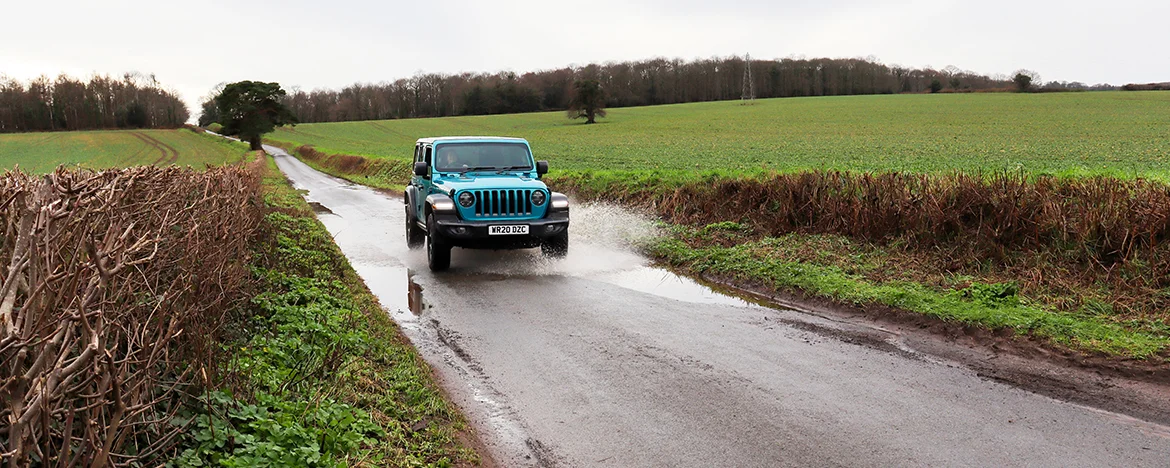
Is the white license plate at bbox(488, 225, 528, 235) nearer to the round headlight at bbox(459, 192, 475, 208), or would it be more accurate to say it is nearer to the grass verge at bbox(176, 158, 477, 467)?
the round headlight at bbox(459, 192, 475, 208)

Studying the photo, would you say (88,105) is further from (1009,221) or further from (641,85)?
(1009,221)

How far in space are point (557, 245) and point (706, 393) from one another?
19.7ft

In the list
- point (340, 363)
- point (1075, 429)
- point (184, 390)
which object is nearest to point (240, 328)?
point (340, 363)

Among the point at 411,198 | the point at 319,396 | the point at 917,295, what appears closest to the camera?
the point at 319,396

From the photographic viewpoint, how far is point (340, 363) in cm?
537

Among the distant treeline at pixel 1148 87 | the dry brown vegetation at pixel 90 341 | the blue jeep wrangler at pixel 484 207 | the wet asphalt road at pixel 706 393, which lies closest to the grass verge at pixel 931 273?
the wet asphalt road at pixel 706 393

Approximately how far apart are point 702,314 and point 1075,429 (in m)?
3.79

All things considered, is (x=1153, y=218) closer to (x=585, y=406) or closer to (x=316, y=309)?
(x=585, y=406)

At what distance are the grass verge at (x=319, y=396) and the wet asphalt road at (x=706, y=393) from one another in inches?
14.7

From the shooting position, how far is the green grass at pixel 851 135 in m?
25.4

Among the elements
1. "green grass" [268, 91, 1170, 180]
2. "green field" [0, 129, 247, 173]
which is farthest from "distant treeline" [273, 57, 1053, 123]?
"green field" [0, 129, 247, 173]

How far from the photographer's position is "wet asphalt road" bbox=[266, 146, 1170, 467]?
4570mm

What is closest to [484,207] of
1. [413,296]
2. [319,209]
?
[413,296]

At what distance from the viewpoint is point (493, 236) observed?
10586mm
